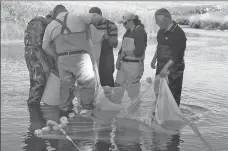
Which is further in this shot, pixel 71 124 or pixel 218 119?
pixel 218 119

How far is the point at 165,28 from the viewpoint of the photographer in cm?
562

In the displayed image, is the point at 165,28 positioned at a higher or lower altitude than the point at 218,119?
higher

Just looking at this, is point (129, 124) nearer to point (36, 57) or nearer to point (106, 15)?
point (36, 57)

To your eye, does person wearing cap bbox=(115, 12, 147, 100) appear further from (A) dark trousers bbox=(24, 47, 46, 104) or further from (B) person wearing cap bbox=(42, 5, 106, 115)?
(A) dark trousers bbox=(24, 47, 46, 104)

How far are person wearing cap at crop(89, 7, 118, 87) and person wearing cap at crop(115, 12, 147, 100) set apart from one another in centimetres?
19

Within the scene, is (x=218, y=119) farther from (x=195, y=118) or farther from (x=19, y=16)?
(x=19, y=16)

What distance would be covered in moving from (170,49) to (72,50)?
1.46 metres

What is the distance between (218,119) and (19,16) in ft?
47.0

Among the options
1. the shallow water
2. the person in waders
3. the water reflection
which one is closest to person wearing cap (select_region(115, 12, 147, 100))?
the shallow water

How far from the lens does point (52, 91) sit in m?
6.51

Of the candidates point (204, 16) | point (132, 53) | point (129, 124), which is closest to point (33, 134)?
point (129, 124)

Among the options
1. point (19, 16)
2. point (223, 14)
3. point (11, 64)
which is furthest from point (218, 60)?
point (223, 14)

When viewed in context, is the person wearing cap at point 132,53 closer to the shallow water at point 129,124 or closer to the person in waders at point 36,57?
the shallow water at point 129,124

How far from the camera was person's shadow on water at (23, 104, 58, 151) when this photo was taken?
183 inches
